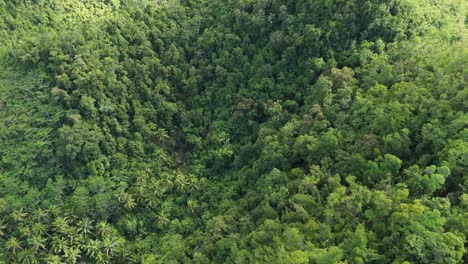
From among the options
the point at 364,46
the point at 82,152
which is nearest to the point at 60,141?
the point at 82,152

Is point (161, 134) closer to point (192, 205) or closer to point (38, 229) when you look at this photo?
point (192, 205)

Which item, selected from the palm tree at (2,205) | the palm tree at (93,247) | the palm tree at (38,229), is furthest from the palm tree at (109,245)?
the palm tree at (2,205)

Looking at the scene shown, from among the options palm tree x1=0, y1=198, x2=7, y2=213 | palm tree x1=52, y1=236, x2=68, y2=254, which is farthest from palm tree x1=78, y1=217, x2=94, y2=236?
palm tree x1=0, y1=198, x2=7, y2=213

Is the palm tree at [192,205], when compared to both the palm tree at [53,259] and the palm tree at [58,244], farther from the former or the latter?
the palm tree at [53,259]

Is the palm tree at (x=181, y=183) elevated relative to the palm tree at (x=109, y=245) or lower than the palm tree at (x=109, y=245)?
elevated

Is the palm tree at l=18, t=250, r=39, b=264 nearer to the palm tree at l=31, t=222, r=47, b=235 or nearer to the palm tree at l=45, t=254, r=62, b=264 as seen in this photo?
the palm tree at l=45, t=254, r=62, b=264

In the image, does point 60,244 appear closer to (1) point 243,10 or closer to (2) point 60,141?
(2) point 60,141
